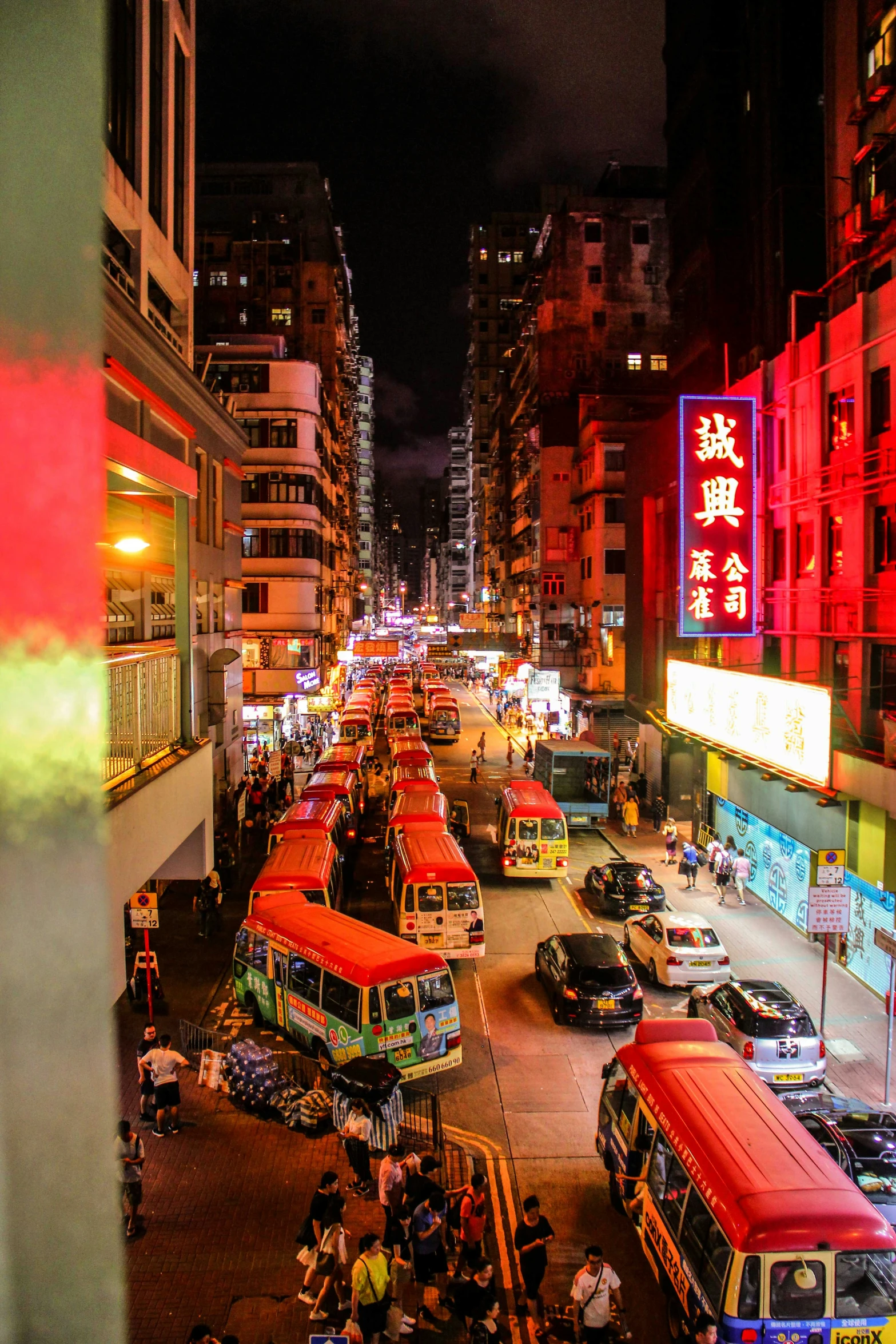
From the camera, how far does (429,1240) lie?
27.5ft

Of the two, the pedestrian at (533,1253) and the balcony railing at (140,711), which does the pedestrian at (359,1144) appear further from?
the balcony railing at (140,711)

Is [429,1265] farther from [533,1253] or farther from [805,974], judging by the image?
[805,974]

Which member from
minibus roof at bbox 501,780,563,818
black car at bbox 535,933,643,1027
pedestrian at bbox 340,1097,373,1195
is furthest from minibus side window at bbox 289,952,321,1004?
minibus roof at bbox 501,780,563,818

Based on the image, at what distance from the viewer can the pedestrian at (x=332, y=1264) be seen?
25.6 feet

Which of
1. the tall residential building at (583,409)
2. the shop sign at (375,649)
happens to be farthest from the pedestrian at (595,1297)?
the shop sign at (375,649)

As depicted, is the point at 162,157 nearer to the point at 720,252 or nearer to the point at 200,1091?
the point at 200,1091

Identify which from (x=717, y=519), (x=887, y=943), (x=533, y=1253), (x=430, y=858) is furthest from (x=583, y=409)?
(x=533, y=1253)

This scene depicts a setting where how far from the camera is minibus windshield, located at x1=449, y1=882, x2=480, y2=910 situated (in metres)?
16.7

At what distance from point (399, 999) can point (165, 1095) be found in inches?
128

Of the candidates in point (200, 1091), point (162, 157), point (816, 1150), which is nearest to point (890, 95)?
point (162, 157)

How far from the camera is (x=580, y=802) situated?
1142 inches

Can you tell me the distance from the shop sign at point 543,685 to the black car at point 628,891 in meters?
29.8

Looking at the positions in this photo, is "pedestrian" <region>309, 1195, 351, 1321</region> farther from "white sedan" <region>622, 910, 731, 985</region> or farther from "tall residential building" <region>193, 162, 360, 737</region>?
"tall residential building" <region>193, 162, 360, 737</region>

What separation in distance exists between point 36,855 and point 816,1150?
7086 mm
